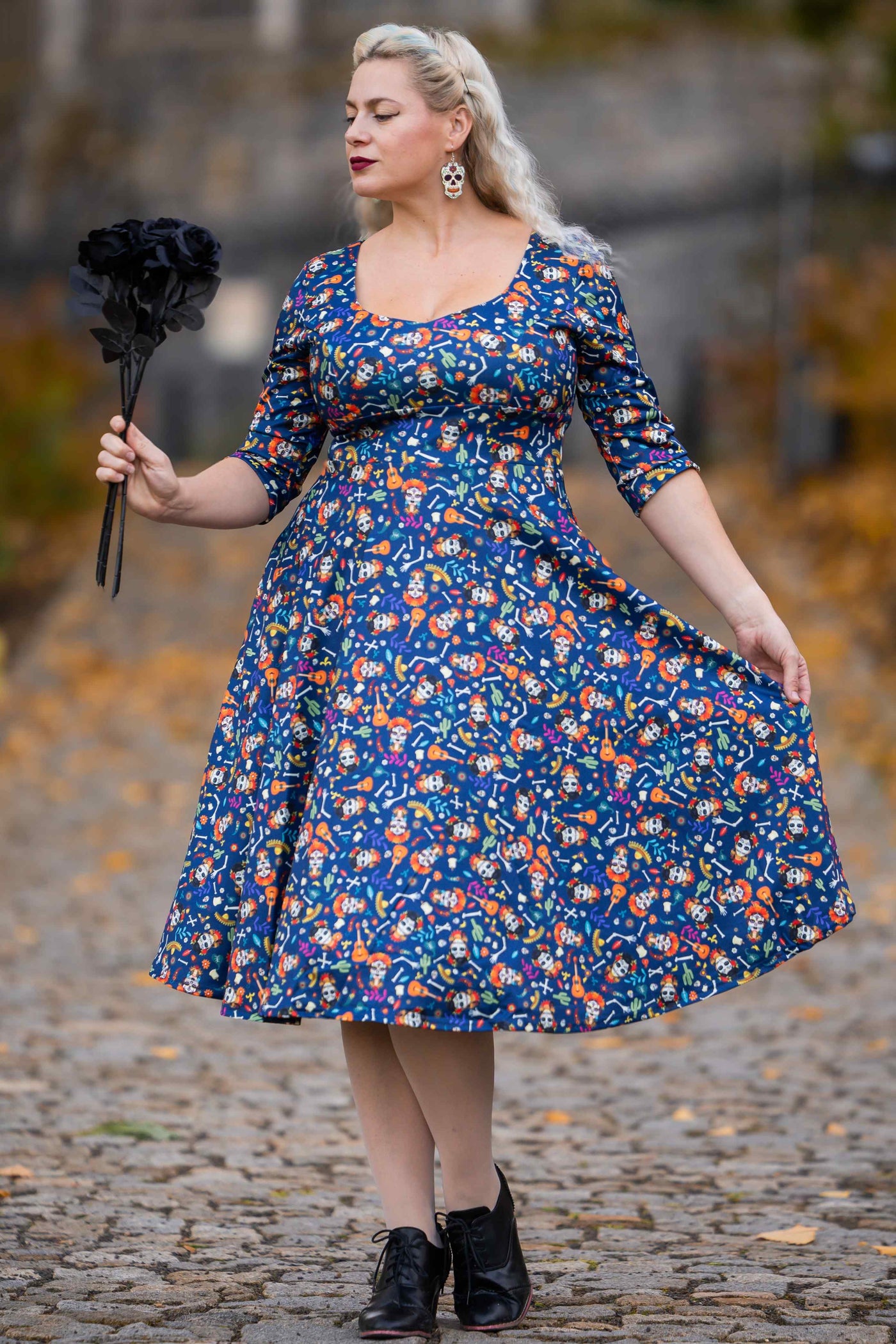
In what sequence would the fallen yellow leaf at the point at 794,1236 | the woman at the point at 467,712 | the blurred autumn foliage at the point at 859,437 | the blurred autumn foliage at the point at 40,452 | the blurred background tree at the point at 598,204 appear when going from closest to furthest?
the woman at the point at 467,712, the fallen yellow leaf at the point at 794,1236, the blurred autumn foliage at the point at 859,437, the blurred autumn foliage at the point at 40,452, the blurred background tree at the point at 598,204

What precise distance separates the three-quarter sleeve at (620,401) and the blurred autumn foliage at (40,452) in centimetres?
912

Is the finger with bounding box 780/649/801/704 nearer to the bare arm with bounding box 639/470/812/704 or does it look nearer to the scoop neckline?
the bare arm with bounding box 639/470/812/704

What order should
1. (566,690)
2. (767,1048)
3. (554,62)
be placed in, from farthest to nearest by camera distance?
(554,62), (767,1048), (566,690)

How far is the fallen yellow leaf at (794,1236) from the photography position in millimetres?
3381

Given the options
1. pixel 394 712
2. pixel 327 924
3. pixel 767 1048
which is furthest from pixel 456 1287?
pixel 767 1048

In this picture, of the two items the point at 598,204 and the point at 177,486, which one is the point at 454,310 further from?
the point at 598,204

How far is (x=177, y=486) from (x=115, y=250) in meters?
0.38

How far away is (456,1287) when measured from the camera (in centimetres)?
289

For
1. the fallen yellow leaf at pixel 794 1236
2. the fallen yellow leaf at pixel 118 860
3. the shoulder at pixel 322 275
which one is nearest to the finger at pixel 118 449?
the shoulder at pixel 322 275

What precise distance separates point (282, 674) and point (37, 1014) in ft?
9.03

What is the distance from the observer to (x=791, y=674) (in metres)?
2.98

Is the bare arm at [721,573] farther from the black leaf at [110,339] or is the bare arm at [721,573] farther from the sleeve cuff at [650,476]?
the black leaf at [110,339]

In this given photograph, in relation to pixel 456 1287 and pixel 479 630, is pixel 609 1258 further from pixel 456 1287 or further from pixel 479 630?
pixel 479 630

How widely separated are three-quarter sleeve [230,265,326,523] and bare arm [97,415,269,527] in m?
0.03
